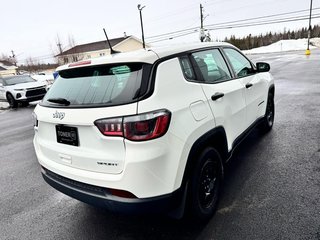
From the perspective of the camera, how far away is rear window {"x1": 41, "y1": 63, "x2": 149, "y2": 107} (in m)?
2.10

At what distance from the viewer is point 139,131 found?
1954mm

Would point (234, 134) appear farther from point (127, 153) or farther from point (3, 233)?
point (3, 233)

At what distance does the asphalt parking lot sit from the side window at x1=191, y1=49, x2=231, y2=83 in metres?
1.39

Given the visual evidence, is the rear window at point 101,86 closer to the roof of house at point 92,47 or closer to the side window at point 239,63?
the side window at point 239,63

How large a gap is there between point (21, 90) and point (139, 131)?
11.7m

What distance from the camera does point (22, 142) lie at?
6160mm

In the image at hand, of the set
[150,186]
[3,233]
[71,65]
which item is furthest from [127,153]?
[3,233]

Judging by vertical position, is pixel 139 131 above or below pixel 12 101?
above

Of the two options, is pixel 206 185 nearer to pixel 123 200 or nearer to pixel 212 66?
pixel 123 200

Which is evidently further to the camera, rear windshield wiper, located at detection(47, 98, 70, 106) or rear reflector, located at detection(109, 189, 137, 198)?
rear windshield wiper, located at detection(47, 98, 70, 106)

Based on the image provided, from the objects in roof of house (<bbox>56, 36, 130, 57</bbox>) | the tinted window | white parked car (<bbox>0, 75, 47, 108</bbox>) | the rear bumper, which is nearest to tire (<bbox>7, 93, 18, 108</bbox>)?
white parked car (<bbox>0, 75, 47, 108</bbox>)

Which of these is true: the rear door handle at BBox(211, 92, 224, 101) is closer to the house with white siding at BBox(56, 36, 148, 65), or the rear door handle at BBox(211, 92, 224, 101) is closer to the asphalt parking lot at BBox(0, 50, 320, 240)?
the asphalt parking lot at BBox(0, 50, 320, 240)

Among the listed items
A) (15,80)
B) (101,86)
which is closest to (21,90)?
(15,80)

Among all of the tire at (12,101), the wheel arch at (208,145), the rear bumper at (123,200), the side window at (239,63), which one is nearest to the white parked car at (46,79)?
the tire at (12,101)
